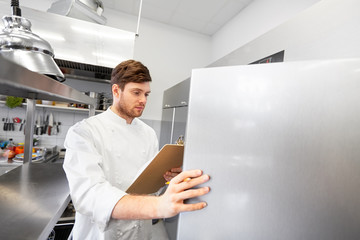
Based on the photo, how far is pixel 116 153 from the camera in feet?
3.32

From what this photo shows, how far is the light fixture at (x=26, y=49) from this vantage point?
0.62 metres

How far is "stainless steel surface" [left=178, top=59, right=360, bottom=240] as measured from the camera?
0.38 metres

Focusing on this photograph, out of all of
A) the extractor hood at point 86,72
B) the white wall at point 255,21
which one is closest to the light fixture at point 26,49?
the extractor hood at point 86,72

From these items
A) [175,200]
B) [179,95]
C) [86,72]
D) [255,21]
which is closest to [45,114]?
[86,72]

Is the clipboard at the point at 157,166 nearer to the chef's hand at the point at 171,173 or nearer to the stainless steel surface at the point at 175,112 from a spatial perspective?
the chef's hand at the point at 171,173

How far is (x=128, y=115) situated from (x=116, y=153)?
0.76 feet

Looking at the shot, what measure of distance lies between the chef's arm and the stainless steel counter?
9.0 inches

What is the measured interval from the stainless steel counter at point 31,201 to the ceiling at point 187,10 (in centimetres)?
251

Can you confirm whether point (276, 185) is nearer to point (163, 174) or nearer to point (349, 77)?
point (349, 77)

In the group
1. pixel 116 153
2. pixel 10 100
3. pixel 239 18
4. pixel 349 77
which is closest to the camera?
pixel 349 77

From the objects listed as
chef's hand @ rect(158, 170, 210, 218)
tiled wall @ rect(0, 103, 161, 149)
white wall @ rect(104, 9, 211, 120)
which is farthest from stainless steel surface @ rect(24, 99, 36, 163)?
white wall @ rect(104, 9, 211, 120)

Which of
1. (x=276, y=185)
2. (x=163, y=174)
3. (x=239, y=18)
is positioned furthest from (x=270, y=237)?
(x=239, y=18)

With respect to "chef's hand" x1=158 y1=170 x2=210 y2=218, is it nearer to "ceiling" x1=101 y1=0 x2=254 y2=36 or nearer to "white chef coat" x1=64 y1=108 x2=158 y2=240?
"white chef coat" x1=64 y1=108 x2=158 y2=240

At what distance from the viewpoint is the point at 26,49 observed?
66 cm
